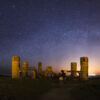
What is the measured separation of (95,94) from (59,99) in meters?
3.15

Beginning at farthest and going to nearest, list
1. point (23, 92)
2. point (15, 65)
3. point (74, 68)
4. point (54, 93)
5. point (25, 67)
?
Answer: point (74, 68) → point (25, 67) → point (15, 65) → point (23, 92) → point (54, 93)

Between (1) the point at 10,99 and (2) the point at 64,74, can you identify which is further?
(2) the point at 64,74

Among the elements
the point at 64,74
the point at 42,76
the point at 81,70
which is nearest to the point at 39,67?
the point at 42,76

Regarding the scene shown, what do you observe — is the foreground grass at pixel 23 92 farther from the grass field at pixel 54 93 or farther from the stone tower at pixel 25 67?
the stone tower at pixel 25 67

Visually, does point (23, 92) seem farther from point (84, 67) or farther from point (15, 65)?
point (84, 67)

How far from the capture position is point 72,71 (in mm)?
36906

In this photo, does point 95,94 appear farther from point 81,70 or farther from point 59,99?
point 81,70

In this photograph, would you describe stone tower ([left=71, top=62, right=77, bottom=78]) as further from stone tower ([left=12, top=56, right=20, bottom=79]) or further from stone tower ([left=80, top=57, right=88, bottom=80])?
stone tower ([left=12, top=56, right=20, bottom=79])

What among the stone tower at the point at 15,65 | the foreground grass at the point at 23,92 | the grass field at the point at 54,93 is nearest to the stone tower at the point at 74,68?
the stone tower at the point at 15,65

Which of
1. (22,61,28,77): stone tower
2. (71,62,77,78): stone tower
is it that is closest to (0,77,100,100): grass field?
(22,61,28,77): stone tower

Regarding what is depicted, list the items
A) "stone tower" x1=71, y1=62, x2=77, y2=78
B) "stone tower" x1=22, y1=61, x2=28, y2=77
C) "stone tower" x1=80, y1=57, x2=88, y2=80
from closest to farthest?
"stone tower" x1=80, y1=57, x2=88, y2=80
"stone tower" x1=22, y1=61, x2=28, y2=77
"stone tower" x1=71, y1=62, x2=77, y2=78

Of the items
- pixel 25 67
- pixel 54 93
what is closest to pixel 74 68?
pixel 25 67

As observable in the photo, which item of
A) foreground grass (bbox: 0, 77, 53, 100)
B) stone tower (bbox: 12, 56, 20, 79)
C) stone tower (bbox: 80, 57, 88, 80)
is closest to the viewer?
foreground grass (bbox: 0, 77, 53, 100)

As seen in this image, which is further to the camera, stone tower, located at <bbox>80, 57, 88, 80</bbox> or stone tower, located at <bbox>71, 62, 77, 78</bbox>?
stone tower, located at <bbox>71, 62, 77, 78</bbox>
